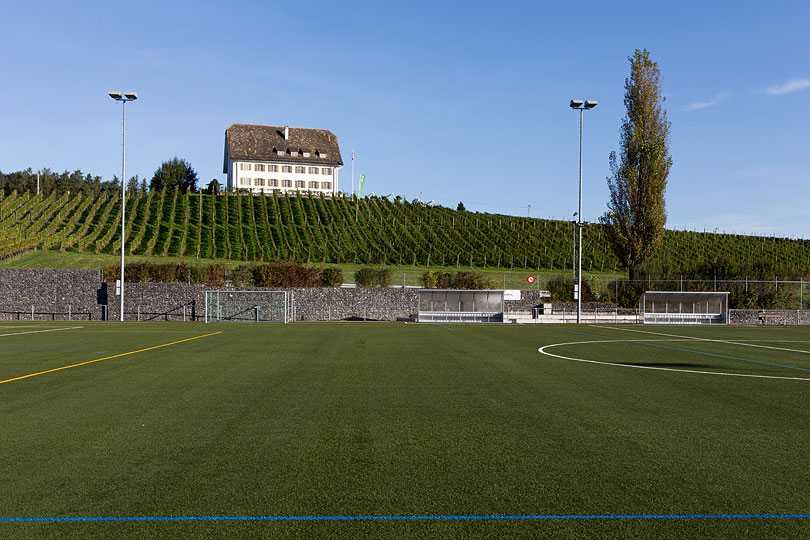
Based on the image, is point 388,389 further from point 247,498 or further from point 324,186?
point 324,186

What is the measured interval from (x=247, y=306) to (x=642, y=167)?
29.7m

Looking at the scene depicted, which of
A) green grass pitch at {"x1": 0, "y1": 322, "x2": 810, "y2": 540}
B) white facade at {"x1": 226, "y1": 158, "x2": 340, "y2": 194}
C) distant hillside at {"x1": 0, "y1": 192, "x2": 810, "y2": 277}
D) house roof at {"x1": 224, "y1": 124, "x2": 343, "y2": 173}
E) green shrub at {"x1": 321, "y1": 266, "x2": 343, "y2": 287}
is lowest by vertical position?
green grass pitch at {"x1": 0, "y1": 322, "x2": 810, "y2": 540}

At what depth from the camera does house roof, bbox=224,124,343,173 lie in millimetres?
113250

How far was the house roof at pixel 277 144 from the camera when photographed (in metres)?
113

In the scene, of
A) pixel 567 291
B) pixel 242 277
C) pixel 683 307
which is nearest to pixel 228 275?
pixel 242 277

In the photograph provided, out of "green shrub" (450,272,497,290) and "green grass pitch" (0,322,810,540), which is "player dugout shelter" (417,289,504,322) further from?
"green grass pitch" (0,322,810,540)

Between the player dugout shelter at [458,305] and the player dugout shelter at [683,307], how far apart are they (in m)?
9.25

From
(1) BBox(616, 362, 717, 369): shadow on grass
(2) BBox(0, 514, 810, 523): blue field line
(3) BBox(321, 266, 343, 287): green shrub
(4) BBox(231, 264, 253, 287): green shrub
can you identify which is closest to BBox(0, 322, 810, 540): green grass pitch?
(2) BBox(0, 514, 810, 523): blue field line

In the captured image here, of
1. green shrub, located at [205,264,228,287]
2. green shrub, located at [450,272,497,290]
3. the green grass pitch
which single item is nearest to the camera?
the green grass pitch

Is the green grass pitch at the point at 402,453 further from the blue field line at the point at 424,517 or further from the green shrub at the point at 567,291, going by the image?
the green shrub at the point at 567,291

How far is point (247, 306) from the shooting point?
4038 centimetres

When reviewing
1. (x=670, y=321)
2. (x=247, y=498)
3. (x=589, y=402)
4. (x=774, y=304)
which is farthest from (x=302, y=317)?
(x=247, y=498)

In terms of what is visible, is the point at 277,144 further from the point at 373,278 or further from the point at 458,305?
the point at 458,305

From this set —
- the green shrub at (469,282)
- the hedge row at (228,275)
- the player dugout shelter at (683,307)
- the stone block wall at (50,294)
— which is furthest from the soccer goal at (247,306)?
the player dugout shelter at (683,307)
